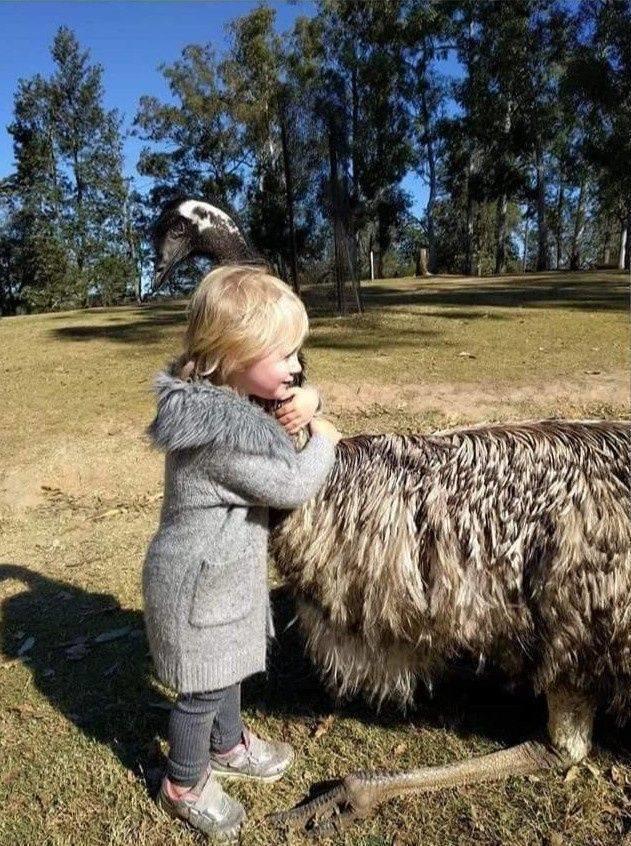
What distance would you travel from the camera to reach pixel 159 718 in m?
2.84

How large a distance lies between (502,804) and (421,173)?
30.9 metres

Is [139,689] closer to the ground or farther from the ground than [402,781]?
closer to the ground

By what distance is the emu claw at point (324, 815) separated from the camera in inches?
87.3

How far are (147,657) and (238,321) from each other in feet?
6.11

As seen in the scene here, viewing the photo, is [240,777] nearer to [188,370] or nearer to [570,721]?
[570,721]

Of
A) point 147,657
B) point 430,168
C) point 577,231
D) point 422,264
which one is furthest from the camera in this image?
point 577,231

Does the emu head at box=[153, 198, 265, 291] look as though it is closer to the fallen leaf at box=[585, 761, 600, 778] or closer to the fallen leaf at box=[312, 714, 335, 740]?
the fallen leaf at box=[312, 714, 335, 740]

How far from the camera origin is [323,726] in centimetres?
271

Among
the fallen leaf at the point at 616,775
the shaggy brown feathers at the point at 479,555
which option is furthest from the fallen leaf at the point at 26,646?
the fallen leaf at the point at 616,775

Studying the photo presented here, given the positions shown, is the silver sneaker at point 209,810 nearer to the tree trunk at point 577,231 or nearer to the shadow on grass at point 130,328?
the shadow on grass at point 130,328

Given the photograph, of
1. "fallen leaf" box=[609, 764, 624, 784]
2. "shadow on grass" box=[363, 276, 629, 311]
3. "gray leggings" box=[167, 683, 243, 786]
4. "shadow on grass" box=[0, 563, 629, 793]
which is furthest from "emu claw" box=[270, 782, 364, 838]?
"shadow on grass" box=[363, 276, 629, 311]

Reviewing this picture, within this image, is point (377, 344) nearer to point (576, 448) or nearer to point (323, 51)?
point (576, 448)

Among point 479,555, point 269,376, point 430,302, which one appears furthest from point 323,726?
point 430,302

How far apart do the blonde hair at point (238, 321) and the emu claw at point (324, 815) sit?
1291 millimetres
